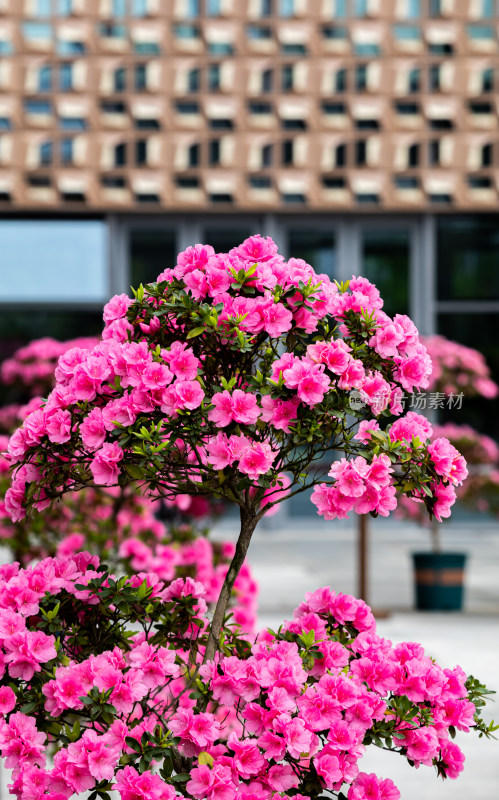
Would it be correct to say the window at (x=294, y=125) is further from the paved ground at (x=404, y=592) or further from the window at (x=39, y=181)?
the paved ground at (x=404, y=592)

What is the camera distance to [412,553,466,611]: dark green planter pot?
361 inches

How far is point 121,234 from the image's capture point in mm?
16797

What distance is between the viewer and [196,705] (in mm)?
2768

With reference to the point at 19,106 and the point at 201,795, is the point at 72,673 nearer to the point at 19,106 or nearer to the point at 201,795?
the point at 201,795

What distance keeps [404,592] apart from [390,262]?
25.8 ft

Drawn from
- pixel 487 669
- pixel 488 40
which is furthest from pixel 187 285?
pixel 488 40

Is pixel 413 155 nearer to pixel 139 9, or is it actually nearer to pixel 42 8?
pixel 139 9

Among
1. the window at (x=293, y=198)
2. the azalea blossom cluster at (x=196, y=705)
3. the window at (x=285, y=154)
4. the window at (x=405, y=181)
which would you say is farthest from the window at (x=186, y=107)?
the azalea blossom cluster at (x=196, y=705)

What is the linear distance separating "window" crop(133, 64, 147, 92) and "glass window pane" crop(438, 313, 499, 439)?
541cm

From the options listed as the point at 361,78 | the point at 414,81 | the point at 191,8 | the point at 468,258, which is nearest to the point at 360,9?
the point at 361,78

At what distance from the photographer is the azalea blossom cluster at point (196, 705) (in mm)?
2631

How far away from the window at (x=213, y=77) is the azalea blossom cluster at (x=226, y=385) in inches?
544

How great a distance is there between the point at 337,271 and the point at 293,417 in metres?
14.5

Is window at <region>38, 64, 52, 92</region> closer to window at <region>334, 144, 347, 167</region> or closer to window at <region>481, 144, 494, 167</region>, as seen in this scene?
window at <region>334, 144, 347, 167</region>
